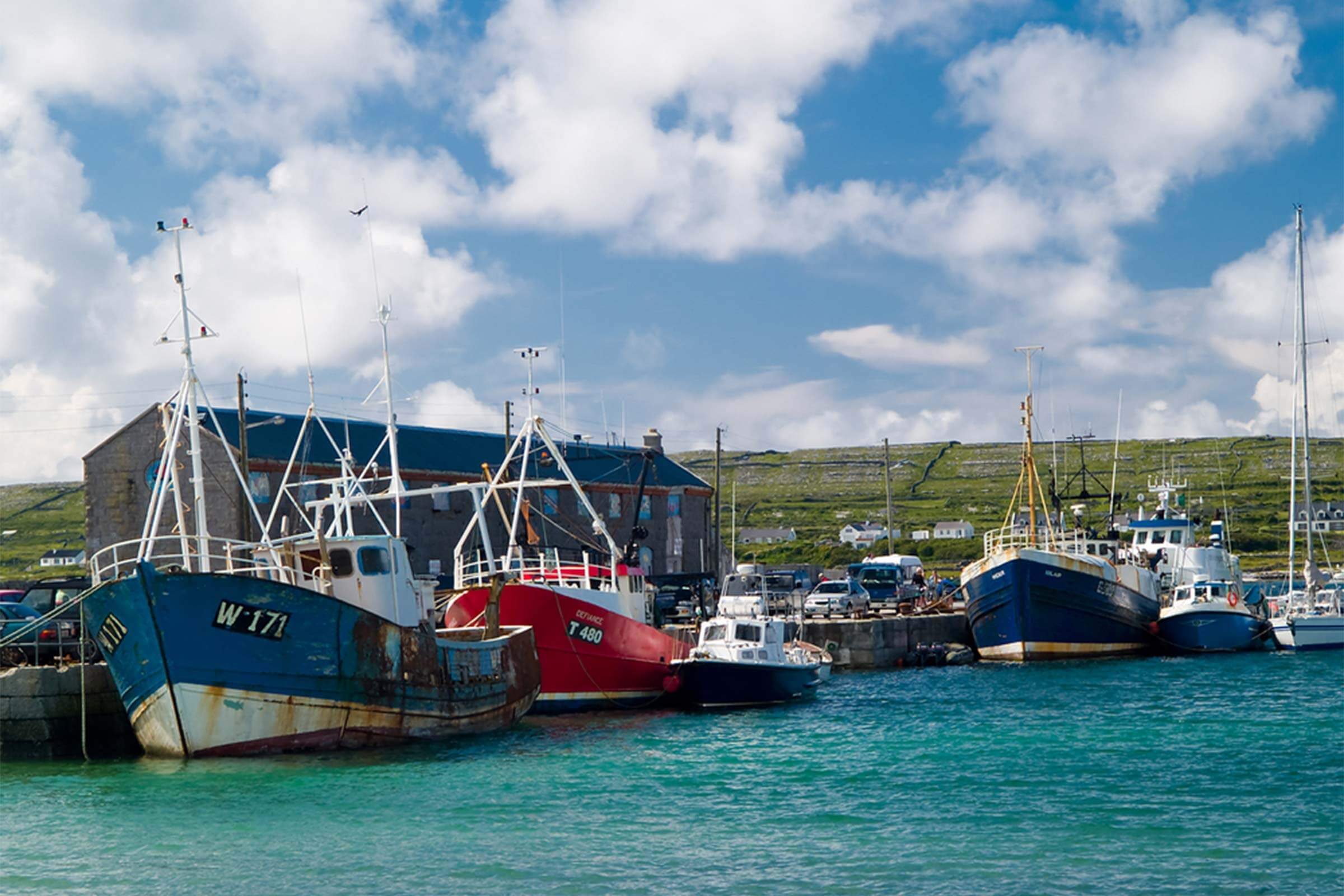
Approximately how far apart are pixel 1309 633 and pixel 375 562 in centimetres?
4438

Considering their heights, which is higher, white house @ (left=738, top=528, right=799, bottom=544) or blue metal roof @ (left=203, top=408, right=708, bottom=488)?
blue metal roof @ (left=203, top=408, right=708, bottom=488)

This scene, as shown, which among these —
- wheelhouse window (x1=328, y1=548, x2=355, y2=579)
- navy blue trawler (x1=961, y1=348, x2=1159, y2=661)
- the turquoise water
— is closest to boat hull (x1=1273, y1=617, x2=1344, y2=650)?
navy blue trawler (x1=961, y1=348, x2=1159, y2=661)

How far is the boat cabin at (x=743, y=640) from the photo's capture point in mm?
39719

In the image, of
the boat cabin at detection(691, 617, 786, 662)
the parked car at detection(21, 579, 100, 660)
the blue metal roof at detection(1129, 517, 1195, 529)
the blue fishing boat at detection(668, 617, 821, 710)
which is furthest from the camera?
the blue metal roof at detection(1129, 517, 1195, 529)

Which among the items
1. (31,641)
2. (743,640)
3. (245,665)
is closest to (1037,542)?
(743,640)

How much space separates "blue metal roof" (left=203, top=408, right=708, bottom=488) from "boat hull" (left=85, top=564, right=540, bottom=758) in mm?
26217

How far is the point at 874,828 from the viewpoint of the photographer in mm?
21719

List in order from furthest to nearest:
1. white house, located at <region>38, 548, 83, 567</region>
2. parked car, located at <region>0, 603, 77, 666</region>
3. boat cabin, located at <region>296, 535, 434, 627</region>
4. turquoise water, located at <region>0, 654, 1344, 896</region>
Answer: white house, located at <region>38, 548, 83, 567</region> < boat cabin, located at <region>296, 535, 434, 627</region> < parked car, located at <region>0, 603, 77, 666</region> < turquoise water, located at <region>0, 654, 1344, 896</region>

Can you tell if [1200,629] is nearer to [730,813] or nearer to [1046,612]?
[1046,612]

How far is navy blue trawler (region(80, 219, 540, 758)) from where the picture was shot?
26.3 meters

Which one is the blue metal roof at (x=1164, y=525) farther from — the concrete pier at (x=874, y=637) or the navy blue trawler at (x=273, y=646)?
the navy blue trawler at (x=273, y=646)

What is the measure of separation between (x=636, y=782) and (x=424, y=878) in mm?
7931

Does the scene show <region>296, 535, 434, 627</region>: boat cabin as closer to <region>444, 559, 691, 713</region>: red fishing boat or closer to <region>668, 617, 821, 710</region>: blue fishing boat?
<region>444, 559, 691, 713</region>: red fishing boat

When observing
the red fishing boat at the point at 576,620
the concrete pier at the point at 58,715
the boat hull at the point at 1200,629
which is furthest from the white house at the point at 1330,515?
the concrete pier at the point at 58,715
